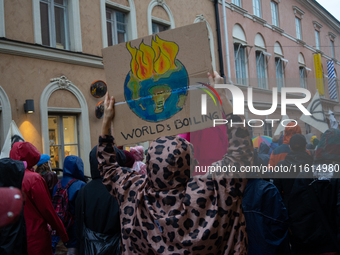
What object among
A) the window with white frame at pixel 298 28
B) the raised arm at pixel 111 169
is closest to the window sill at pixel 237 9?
the window with white frame at pixel 298 28

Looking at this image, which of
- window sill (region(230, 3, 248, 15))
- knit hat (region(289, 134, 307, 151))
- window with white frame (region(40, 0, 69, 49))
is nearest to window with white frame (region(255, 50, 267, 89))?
window sill (region(230, 3, 248, 15))

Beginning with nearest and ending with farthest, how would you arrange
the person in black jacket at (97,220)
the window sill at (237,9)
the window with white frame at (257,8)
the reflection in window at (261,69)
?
the person in black jacket at (97,220) < the window sill at (237,9) < the reflection in window at (261,69) < the window with white frame at (257,8)

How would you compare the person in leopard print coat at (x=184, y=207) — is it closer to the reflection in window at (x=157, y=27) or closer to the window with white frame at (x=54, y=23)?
the window with white frame at (x=54, y=23)

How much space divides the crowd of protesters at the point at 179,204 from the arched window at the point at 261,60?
13.7 metres

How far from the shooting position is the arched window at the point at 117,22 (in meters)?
9.25

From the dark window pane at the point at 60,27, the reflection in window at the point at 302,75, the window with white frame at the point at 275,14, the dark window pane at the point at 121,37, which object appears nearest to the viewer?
the dark window pane at the point at 60,27

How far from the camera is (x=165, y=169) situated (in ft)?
5.54

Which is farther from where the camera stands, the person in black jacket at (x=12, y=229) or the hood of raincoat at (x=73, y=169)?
the hood of raincoat at (x=73, y=169)

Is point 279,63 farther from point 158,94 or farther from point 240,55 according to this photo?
point 158,94

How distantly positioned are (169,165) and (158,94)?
0.69 m

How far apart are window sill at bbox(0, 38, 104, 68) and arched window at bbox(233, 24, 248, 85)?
7896 mm

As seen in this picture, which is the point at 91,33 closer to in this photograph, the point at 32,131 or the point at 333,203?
the point at 32,131

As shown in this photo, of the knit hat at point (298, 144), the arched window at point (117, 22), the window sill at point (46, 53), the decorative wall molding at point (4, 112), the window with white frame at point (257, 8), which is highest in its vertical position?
the window with white frame at point (257, 8)

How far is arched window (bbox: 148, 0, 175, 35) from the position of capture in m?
10.7
